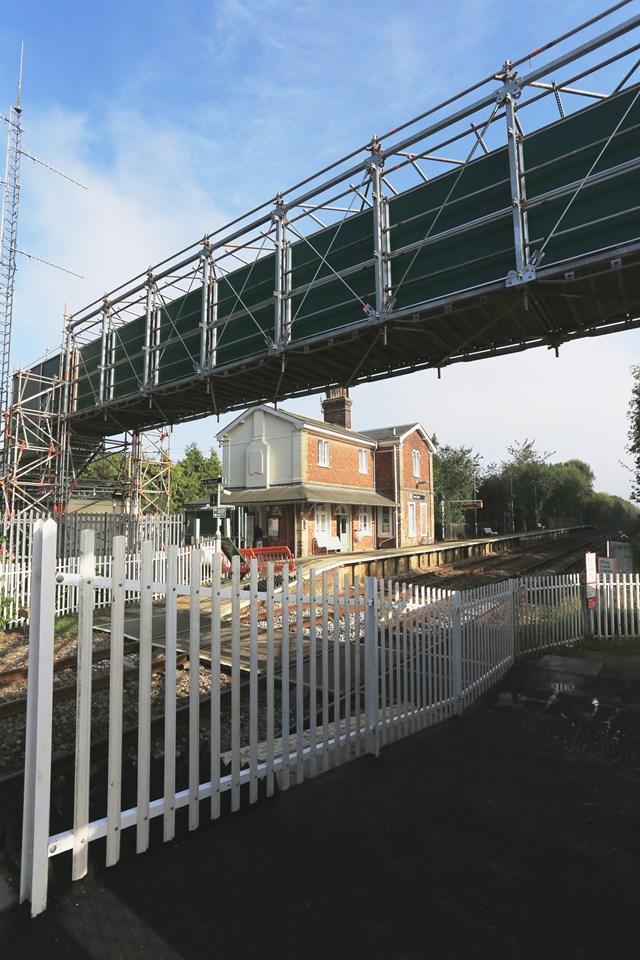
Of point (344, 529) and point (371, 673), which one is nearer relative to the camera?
point (371, 673)

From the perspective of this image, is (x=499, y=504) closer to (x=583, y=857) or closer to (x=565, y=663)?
(x=565, y=663)

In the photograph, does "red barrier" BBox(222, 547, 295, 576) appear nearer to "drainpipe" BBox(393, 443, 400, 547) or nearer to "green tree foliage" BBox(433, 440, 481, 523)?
"drainpipe" BBox(393, 443, 400, 547)

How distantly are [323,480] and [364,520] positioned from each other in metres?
4.66

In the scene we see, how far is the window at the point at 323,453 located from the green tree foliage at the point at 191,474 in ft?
82.8

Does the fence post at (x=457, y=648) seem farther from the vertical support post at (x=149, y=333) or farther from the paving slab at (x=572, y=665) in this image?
the vertical support post at (x=149, y=333)

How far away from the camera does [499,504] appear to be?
7556cm

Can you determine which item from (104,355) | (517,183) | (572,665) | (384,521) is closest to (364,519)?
(384,521)

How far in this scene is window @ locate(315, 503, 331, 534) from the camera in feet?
96.7

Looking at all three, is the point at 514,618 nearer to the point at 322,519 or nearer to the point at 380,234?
the point at 380,234

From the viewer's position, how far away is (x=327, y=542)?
30062 millimetres

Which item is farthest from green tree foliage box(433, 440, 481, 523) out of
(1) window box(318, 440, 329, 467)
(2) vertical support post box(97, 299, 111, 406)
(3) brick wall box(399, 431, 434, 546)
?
(2) vertical support post box(97, 299, 111, 406)

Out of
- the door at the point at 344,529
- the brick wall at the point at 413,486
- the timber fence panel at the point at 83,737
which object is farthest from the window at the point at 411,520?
the timber fence panel at the point at 83,737

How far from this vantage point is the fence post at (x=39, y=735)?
9.09 feet

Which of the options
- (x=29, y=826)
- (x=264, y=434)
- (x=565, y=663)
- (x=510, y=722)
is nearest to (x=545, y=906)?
(x=29, y=826)
